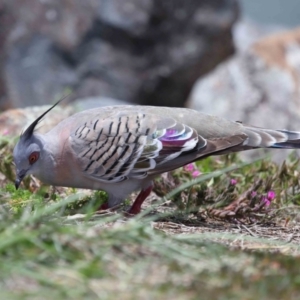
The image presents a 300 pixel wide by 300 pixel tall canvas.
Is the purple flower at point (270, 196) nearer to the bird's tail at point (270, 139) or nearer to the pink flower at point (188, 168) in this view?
the bird's tail at point (270, 139)

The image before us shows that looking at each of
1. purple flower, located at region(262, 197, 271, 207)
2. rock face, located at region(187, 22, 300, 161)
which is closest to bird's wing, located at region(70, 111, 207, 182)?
purple flower, located at region(262, 197, 271, 207)

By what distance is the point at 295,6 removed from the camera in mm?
15695

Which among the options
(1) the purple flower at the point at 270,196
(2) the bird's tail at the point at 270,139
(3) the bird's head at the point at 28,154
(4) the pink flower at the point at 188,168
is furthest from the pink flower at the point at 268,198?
(3) the bird's head at the point at 28,154

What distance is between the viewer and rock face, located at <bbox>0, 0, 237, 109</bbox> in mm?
9852

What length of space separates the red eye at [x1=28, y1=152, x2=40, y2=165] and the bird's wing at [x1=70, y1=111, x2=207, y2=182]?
224 millimetres

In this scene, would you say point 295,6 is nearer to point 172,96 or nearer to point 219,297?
point 172,96

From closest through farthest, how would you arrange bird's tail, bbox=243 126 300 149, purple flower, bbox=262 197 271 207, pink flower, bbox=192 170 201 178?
bird's tail, bbox=243 126 300 149 < purple flower, bbox=262 197 271 207 < pink flower, bbox=192 170 201 178

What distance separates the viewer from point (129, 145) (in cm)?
465

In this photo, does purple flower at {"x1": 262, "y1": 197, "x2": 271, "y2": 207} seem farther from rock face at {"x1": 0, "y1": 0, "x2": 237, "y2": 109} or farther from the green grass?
rock face at {"x1": 0, "y1": 0, "x2": 237, "y2": 109}

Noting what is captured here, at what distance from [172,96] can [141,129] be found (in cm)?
624

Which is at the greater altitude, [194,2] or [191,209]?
[194,2]

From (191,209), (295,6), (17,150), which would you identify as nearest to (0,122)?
(17,150)

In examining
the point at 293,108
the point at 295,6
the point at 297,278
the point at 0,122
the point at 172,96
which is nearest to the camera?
the point at 297,278

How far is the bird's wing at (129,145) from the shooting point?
4.64 metres
